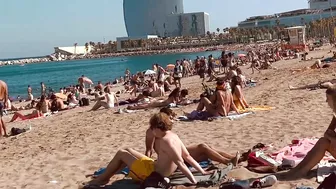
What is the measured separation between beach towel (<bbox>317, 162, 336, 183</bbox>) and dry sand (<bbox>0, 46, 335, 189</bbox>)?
0.27 ft

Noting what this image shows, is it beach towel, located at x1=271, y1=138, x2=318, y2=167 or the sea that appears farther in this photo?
the sea

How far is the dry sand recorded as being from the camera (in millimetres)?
5961

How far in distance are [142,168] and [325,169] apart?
176 cm

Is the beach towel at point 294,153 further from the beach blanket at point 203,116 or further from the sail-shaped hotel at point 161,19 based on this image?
the sail-shaped hotel at point 161,19

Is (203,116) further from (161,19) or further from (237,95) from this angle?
(161,19)

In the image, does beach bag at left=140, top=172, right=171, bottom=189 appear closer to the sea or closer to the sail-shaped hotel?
the sea

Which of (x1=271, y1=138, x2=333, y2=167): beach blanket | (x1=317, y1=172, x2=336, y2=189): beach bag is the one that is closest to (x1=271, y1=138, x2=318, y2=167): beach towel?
(x1=271, y1=138, x2=333, y2=167): beach blanket

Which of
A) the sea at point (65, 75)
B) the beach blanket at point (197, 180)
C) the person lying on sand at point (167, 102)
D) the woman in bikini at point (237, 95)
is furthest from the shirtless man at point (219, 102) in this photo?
the sea at point (65, 75)

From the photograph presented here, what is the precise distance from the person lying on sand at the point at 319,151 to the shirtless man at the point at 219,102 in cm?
409

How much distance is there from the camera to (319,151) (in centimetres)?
455

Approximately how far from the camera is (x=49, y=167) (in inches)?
251

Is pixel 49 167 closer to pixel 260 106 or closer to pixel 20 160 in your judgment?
pixel 20 160

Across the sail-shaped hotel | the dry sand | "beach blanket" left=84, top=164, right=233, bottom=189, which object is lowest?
the dry sand

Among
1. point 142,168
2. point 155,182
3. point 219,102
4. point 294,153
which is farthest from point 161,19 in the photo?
point 155,182
